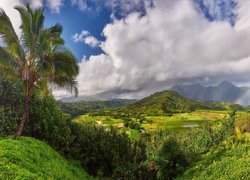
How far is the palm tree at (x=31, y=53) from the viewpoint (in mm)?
19062

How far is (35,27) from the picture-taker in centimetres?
2011

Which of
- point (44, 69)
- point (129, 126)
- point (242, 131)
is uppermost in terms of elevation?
point (44, 69)

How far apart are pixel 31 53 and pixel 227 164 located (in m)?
15.7

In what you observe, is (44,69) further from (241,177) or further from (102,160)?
(241,177)

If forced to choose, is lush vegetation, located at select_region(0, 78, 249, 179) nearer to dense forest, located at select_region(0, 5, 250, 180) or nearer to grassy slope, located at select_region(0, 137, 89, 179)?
dense forest, located at select_region(0, 5, 250, 180)

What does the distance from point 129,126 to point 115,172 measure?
9075 cm

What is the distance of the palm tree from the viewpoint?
19062 mm

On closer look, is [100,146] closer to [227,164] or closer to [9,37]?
[227,164]

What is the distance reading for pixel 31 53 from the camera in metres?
19.6

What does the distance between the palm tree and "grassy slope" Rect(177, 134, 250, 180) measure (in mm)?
12530

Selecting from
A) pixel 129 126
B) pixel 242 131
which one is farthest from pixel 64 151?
pixel 129 126

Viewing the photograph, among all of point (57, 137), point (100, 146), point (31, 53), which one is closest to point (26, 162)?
point (31, 53)

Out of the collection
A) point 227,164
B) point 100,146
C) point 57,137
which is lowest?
point 227,164

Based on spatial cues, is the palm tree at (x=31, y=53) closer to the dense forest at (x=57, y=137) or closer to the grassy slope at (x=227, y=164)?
the dense forest at (x=57, y=137)
